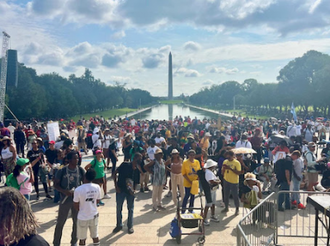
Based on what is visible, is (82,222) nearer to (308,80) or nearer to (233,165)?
(233,165)

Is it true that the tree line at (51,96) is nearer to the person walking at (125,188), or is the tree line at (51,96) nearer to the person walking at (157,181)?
the person walking at (157,181)

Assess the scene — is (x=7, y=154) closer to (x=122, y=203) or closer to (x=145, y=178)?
(x=122, y=203)

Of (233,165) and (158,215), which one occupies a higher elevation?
(233,165)

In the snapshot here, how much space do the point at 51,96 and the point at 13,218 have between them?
62086 millimetres

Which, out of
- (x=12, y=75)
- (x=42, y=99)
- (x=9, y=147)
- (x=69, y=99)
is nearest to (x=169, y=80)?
(x=69, y=99)

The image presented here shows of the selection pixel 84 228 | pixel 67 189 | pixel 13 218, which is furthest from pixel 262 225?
pixel 13 218

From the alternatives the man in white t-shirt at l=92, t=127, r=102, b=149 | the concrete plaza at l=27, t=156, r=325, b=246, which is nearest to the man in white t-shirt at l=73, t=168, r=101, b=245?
the concrete plaza at l=27, t=156, r=325, b=246

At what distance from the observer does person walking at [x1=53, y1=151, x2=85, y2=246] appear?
567 centimetres

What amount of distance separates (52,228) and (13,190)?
4898 millimetres

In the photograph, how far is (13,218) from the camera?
8.07ft

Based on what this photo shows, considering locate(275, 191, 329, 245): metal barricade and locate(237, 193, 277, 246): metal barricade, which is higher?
locate(237, 193, 277, 246): metal barricade

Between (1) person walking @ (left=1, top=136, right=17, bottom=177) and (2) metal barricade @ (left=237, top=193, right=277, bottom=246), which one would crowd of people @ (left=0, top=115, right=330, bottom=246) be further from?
(2) metal barricade @ (left=237, top=193, right=277, bottom=246)

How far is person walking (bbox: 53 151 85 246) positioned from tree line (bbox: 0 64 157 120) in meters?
42.2

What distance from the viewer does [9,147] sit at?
8695 mm
